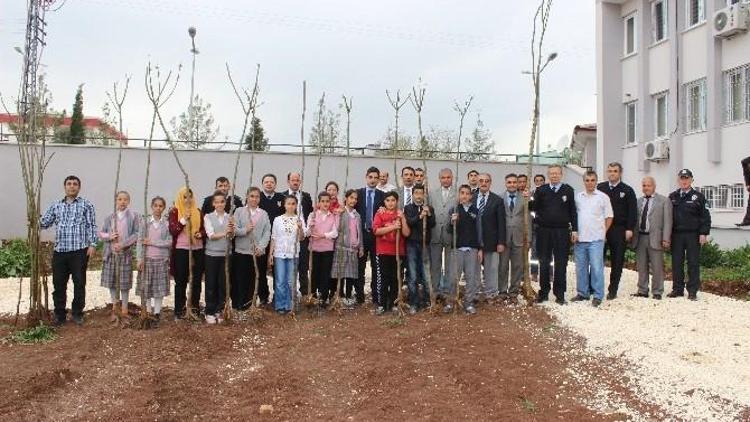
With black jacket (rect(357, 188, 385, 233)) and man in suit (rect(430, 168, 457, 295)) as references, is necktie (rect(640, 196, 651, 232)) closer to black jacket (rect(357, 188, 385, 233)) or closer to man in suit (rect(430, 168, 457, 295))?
man in suit (rect(430, 168, 457, 295))

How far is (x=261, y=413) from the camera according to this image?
5.14 meters

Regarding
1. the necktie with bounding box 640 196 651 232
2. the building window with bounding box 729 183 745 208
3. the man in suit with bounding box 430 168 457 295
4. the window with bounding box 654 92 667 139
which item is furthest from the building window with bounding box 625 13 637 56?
the man in suit with bounding box 430 168 457 295

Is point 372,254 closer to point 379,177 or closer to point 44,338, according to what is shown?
point 379,177

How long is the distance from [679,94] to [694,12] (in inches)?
78.3

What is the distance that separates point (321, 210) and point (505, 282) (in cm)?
259

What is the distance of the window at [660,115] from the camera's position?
17484mm

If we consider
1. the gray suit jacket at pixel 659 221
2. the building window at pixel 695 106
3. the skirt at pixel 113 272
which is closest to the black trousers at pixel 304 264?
the skirt at pixel 113 272

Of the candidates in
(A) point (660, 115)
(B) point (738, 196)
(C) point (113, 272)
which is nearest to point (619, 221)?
(C) point (113, 272)

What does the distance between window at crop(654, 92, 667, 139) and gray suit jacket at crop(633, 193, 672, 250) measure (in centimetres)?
961

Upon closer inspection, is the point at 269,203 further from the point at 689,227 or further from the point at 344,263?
the point at 689,227

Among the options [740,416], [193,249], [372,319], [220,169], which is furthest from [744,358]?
[220,169]

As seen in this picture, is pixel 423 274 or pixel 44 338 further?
pixel 423 274

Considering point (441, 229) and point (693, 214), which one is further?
point (693, 214)

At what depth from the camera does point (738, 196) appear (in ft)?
48.5
